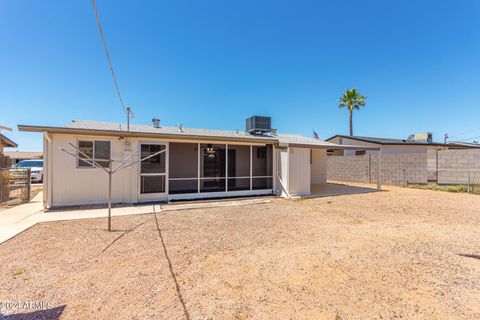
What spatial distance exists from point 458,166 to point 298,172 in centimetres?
936

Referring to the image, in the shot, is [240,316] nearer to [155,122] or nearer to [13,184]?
[155,122]

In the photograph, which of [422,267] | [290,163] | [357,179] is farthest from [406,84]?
[422,267]

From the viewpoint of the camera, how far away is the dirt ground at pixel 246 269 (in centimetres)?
220

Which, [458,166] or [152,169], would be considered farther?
[458,166]

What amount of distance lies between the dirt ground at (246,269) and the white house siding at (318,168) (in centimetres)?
815

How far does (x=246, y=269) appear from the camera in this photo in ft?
9.96

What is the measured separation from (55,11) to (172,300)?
808cm

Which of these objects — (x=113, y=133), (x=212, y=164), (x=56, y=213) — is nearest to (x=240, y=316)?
(x=56, y=213)

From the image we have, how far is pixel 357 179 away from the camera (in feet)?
48.2

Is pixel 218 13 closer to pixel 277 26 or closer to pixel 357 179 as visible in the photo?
pixel 277 26

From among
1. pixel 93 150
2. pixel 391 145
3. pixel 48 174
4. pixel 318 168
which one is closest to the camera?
pixel 48 174

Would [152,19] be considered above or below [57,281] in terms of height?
above

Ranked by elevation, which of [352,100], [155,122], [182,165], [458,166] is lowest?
[458,166]

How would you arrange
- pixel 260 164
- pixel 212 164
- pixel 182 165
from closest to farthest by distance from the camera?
pixel 182 165
pixel 212 164
pixel 260 164
